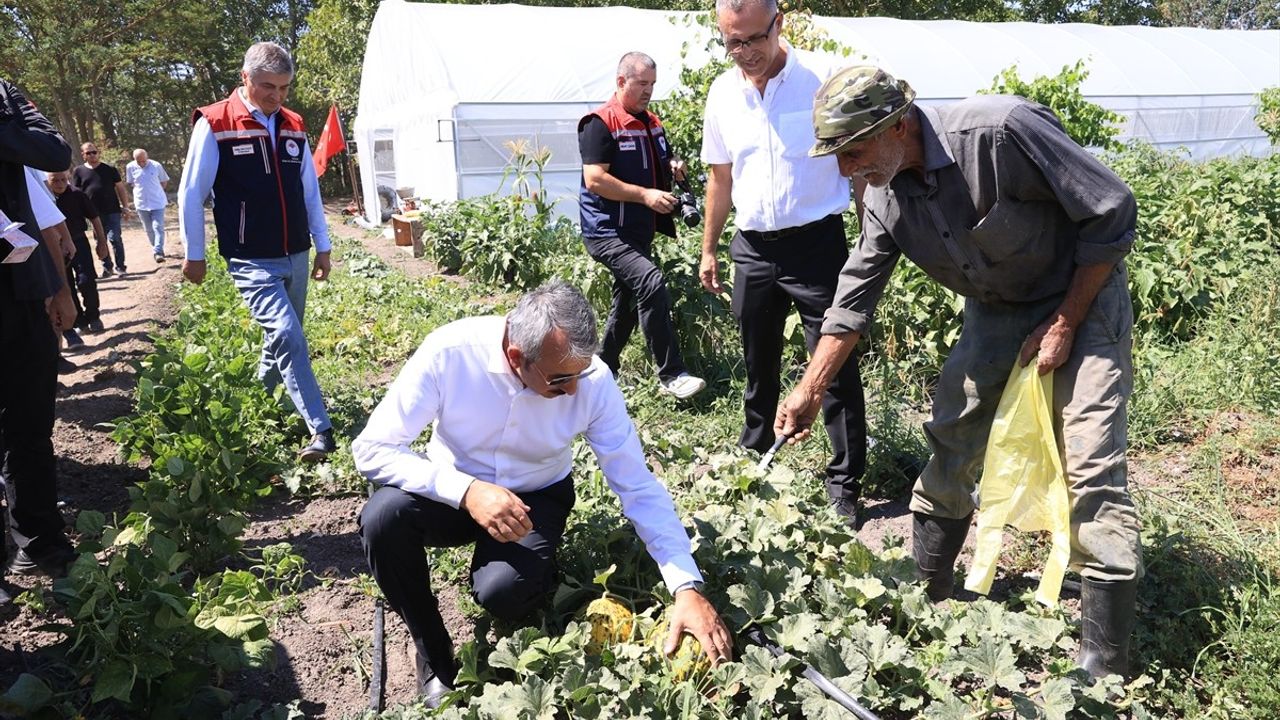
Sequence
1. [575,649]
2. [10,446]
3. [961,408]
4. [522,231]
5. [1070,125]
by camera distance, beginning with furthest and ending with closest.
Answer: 1. [522,231]
2. [1070,125]
3. [10,446]
4. [961,408]
5. [575,649]

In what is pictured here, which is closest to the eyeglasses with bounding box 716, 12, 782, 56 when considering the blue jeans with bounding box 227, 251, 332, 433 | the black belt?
the black belt

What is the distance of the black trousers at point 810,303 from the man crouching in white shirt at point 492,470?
1.26m

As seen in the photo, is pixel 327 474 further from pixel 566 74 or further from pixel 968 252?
pixel 566 74

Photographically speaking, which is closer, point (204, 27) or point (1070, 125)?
point (1070, 125)

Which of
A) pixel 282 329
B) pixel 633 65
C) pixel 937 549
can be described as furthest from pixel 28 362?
pixel 937 549

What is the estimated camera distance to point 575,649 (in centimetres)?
261

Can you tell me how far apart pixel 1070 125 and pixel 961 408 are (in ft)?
22.5

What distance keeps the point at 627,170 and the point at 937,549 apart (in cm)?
286

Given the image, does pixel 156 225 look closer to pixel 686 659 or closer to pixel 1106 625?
pixel 686 659

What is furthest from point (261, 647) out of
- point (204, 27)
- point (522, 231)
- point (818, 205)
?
point (204, 27)

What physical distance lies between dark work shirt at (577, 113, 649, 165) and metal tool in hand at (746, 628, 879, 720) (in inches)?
120

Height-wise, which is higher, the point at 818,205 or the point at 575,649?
the point at 818,205

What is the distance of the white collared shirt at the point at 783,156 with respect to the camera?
3.74 metres

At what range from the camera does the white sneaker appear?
5.07 metres
